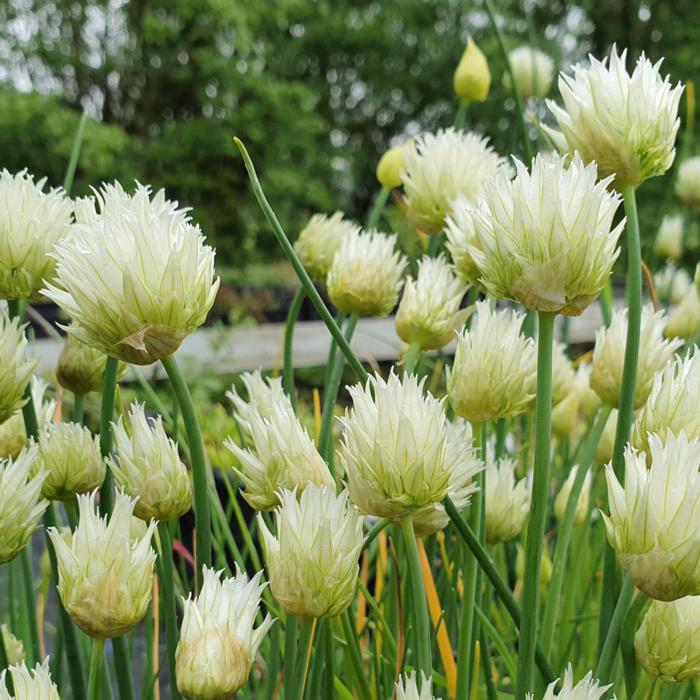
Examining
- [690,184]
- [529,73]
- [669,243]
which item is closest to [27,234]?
[529,73]

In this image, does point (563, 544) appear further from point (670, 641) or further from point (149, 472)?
point (149, 472)

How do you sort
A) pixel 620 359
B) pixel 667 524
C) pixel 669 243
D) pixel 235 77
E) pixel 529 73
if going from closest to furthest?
pixel 667 524 < pixel 620 359 < pixel 529 73 < pixel 669 243 < pixel 235 77

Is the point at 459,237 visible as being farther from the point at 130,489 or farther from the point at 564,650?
the point at 564,650

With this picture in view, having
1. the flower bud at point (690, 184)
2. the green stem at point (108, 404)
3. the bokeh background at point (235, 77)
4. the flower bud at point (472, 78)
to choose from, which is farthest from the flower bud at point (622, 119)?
the bokeh background at point (235, 77)

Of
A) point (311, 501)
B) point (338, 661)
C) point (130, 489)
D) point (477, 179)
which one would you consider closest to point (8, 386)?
point (130, 489)

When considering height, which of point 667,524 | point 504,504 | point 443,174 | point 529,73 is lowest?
point 504,504

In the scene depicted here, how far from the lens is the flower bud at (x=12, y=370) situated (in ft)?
1.47

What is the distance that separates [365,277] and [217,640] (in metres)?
0.32

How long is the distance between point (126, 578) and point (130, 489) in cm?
8

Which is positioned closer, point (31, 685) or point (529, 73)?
point (31, 685)

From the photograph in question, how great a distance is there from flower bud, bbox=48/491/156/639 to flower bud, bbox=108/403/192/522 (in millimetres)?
63

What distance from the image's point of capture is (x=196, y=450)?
403 mm

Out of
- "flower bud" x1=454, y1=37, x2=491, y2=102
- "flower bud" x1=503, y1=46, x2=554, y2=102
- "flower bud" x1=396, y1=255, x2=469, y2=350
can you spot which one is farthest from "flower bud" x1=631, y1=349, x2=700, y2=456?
"flower bud" x1=503, y1=46, x2=554, y2=102

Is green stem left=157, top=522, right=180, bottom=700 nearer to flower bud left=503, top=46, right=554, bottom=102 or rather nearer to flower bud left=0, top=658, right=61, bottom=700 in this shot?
flower bud left=0, top=658, right=61, bottom=700
